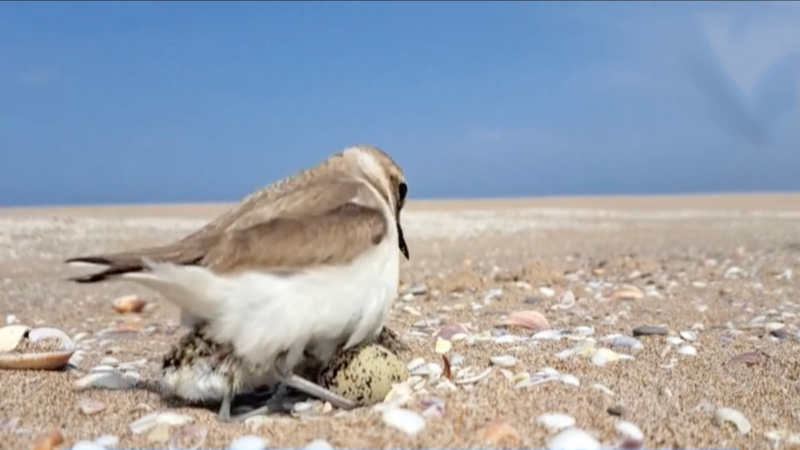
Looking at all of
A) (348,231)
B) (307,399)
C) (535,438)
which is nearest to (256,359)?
(307,399)

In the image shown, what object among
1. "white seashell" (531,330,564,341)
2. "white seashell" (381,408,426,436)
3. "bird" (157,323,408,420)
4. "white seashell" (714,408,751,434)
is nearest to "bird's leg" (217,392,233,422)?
"bird" (157,323,408,420)

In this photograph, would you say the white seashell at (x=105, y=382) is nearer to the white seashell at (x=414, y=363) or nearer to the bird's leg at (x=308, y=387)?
the bird's leg at (x=308, y=387)

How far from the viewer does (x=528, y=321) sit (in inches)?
270

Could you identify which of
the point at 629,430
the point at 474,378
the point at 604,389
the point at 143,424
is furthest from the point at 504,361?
the point at 143,424

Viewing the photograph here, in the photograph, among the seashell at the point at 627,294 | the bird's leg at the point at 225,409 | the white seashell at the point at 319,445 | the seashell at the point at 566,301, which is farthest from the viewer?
the seashell at the point at 627,294

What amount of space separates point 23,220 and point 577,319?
18461mm

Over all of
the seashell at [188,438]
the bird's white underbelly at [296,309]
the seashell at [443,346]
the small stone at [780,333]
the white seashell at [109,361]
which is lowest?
the white seashell at [109,361]

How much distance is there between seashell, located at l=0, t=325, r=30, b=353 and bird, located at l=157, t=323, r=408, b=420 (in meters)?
1.68

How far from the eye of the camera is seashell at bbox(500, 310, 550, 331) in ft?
22.4

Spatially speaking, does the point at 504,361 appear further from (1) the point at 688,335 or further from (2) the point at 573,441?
(1) the point at 688,335

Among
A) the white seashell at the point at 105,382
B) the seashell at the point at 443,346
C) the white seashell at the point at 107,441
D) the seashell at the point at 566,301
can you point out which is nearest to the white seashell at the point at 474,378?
the seashell at the point at 443,346

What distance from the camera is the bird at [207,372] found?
4266 mm

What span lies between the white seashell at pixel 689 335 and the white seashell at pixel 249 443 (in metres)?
3.66

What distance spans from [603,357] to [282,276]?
7.08 feet
